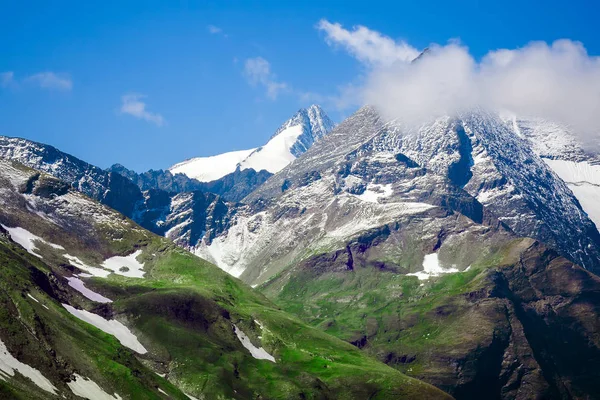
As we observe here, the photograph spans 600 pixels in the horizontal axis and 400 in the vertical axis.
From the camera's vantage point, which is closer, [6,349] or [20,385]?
[20,385]

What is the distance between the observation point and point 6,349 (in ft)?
655

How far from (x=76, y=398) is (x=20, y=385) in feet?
75.7

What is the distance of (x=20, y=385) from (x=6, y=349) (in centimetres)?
2417

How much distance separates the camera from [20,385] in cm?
17875

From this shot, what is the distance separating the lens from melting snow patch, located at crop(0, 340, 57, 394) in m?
190

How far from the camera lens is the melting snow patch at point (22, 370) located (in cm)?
18962

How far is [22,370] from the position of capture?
194125 millimetres

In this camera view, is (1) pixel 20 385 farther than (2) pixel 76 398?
No

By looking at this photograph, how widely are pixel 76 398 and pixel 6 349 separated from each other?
2208 cm
